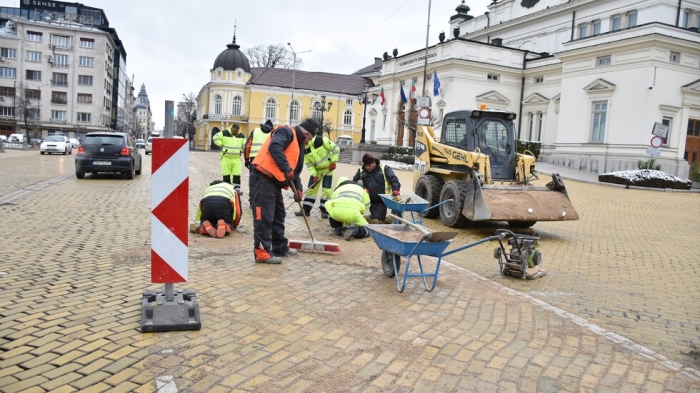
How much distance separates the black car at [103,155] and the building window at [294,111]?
58488 millimetres

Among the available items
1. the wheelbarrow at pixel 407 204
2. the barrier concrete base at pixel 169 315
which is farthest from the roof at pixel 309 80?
the barrier concrete base at pixel 169 315

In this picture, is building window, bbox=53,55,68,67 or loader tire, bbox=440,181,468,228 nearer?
loader tire, bbox=440,181,468,228

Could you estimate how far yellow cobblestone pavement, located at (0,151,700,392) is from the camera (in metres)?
3.63

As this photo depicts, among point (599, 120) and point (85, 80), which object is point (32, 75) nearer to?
point (85, 80)

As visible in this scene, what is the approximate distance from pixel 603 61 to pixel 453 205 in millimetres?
26493

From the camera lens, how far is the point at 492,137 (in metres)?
11.3

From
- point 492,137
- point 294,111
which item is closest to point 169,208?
point 492,137

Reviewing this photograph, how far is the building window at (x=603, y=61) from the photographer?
104 ft

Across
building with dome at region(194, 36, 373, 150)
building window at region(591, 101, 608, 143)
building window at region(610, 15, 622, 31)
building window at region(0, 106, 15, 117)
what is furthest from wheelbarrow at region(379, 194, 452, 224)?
building window at region(0, 106, 15, 117)

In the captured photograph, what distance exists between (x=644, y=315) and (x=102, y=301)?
5.21 m

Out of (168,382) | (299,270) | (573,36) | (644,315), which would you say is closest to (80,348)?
(168,382)

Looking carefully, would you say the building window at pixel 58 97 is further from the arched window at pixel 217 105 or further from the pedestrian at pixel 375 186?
the pedestrian at pixel 375 186

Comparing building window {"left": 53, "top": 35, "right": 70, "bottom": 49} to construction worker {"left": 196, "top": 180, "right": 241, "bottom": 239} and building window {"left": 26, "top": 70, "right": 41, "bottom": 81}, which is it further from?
construction worker {"left": 196, "top": 180, "right": 241, "bottom": 239}

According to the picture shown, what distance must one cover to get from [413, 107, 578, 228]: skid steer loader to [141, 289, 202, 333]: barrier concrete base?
612cm
